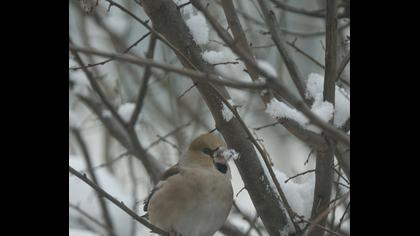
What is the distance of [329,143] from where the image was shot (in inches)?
101

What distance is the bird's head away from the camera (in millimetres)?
3541

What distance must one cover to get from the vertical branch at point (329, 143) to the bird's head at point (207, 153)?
2.73 ft

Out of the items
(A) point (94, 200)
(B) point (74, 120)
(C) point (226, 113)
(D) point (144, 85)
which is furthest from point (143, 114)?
(C) point (226, 113)

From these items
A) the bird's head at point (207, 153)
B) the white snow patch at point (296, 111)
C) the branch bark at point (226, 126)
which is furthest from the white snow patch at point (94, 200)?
the white snow patch at point (296, 111)

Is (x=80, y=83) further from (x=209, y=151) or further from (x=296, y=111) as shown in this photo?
(x=296, y=111)

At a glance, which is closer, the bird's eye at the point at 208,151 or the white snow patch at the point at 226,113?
the white snow patch at the point at 226,113

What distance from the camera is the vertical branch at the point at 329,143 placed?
98.0 inches

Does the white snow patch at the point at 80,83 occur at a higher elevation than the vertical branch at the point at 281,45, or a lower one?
higher

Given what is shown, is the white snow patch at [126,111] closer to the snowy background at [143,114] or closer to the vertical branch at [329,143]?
the snowy background at [143,114]

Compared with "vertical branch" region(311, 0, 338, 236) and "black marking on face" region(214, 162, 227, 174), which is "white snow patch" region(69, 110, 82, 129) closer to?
"black marking on face" region(214, 162, 227, 174)
